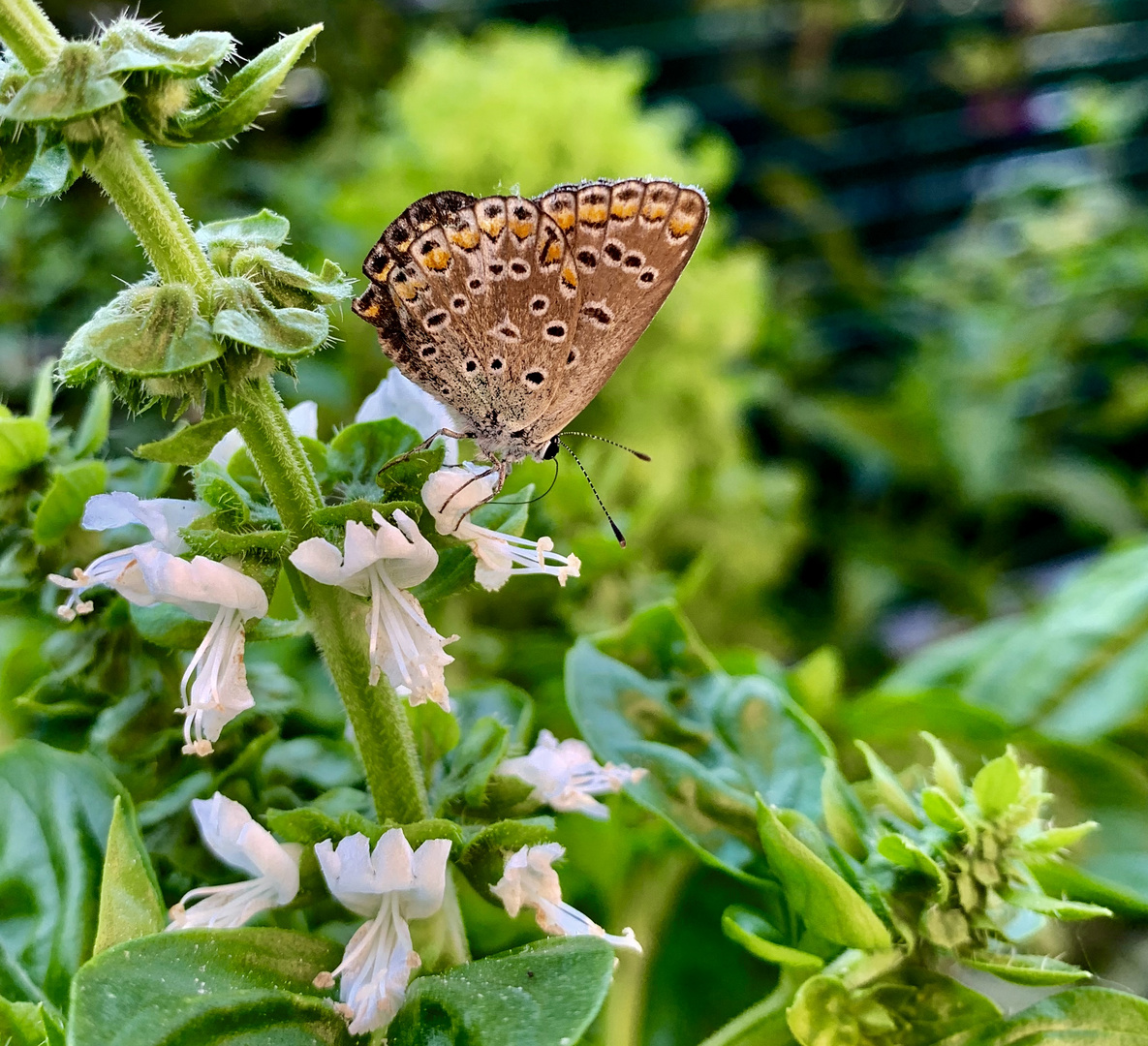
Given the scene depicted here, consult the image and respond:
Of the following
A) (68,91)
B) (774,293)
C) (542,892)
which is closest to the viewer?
(68,91)

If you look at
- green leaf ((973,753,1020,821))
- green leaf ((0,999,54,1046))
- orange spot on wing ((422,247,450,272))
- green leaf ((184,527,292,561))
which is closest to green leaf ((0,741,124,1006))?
green leaf ((0,999,54,1046))

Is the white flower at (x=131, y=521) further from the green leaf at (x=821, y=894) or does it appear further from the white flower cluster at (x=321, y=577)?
→ the green leaf at (x=821, y=894)

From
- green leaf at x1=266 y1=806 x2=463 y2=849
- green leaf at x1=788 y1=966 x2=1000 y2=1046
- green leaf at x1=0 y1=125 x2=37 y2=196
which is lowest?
green leaf at x1=788 y1=966 x2=1000 y2=1046

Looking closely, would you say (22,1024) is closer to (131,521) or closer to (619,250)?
(131,521)

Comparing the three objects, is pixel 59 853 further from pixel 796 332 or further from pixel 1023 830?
pixel 796 332

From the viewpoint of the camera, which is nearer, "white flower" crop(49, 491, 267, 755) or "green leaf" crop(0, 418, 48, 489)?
"white flower" crop(49, 491, 267, 755)

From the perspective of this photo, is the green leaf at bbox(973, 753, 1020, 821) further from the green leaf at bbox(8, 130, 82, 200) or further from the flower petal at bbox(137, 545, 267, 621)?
the green leaf at bbox(8, 130, 82, 200)

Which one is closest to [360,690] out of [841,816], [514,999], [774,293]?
Answer: [514,999]
